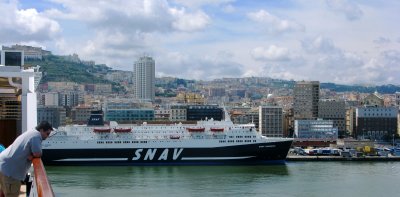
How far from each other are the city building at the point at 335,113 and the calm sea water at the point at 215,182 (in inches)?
975

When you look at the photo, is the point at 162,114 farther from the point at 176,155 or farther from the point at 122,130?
the point at 176,155

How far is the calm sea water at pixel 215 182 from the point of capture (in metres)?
11.7

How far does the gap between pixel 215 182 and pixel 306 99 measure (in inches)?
1286

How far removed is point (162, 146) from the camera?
63.1 ft

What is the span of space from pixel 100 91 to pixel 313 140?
42.7 meters

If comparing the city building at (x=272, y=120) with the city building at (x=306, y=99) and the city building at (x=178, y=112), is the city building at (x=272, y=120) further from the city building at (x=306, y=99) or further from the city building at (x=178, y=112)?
the city building at (x=306, y=99)

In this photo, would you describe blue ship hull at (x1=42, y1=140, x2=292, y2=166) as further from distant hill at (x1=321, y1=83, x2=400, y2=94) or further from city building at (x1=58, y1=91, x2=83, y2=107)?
distant hill at (x1=321, y1=83, x2=400, y2=94)

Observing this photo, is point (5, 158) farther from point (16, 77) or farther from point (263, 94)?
point (263, 94)

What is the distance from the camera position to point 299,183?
13633 millimetres

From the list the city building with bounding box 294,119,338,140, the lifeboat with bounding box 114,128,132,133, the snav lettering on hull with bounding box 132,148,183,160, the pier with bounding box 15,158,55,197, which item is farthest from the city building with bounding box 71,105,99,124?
the pier with bounding box 15,158,55,197

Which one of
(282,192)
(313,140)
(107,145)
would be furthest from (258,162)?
(313,140)

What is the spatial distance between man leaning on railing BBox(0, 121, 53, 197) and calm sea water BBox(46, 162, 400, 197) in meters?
8.89

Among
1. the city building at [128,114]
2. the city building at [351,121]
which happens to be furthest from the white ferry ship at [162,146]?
the city building at [351,121]

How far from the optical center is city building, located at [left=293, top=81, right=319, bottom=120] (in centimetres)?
4466
